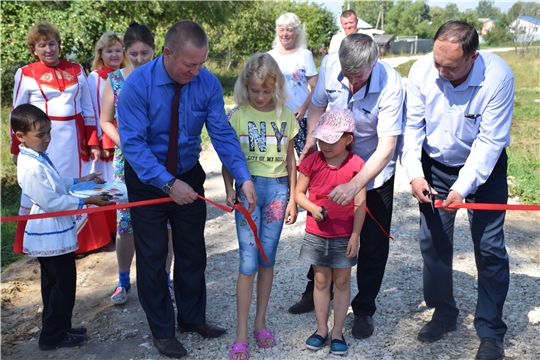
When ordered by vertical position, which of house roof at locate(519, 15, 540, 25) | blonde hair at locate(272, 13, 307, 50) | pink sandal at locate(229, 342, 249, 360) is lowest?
pink sandal at locate(229, 342, 249, 360)

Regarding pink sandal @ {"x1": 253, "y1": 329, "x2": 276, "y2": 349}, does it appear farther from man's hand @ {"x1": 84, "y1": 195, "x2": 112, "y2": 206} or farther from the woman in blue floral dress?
man's hand @ {"x1": 84, "y1": 195, "x2": 112, "y2": 206}

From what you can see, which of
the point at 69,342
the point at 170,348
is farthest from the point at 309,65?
the point at 69,342

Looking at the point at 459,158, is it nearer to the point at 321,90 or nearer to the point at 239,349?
the point at 321,90

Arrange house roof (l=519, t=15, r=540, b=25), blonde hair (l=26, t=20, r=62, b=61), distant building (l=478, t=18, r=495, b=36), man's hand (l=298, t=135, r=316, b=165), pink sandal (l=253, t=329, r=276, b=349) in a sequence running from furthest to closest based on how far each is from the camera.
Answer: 1. distant building (l=478, t=18, r=495, b=36)
2. house roof (l=519, t=15, r=540, b=25)
3. blonde hair (l=26, t=20, r=62, b=61)
4. man's hand (l=298, t=135, r=316, b=165)
5. pink sandal (l=253, t=329, r=276, b=349)

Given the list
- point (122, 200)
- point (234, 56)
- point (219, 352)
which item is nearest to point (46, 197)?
point (122, 200)

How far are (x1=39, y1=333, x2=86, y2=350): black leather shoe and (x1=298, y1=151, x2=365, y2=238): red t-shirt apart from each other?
1.87m

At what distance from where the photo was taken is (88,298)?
5082 millimetres

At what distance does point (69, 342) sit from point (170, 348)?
2.65ft

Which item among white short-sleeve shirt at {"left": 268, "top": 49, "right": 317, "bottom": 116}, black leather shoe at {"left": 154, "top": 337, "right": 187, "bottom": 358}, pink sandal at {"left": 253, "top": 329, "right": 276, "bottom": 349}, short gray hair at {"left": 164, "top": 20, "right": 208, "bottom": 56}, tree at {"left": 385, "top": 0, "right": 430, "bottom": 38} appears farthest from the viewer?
tree at {"left": 385, "top": 0, "right": 430, "bottom": 38}

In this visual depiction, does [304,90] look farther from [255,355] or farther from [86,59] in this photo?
[86,59]

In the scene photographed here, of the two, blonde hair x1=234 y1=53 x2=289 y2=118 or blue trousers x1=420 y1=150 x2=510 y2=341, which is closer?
blonde hair x1=234 y1=53 x2=289 y2=118

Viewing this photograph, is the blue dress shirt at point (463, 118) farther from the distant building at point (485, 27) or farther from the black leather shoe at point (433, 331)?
the distant building at point (485, 27)

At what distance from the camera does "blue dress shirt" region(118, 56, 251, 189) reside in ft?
11.6

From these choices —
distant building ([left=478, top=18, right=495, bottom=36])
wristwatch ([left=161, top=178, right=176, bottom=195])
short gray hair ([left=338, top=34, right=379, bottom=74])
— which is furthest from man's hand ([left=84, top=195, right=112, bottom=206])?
distant building ([left=478, top=18, right=495, bottom=36])
